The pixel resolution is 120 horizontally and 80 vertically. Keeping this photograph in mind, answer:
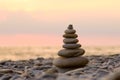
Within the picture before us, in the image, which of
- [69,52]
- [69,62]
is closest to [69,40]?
[69,52]

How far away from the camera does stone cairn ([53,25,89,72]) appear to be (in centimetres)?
1138

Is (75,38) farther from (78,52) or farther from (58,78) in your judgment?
(58,78)

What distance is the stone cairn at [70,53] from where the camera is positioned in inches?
448

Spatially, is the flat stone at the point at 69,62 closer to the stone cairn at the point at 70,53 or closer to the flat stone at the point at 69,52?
the stone cairn at the point at 70,53

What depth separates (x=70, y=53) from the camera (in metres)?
11.4

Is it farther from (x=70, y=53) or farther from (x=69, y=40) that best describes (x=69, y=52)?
(x=69, y=40)

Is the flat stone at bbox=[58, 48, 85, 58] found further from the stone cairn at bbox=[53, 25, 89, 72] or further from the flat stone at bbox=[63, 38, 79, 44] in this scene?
the flat stone at bbox=[63, 38, 79, 44]

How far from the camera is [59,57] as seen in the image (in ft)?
38.4

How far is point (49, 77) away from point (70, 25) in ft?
15.7

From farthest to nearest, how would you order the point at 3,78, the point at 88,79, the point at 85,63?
the point at 85,63, the point at 3,78, the point at 88,79

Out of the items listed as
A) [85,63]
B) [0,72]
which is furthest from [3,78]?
[85,63]

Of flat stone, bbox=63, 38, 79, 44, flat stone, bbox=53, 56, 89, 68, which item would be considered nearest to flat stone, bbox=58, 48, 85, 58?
flat stone, bbox=53, 56, 89, 68

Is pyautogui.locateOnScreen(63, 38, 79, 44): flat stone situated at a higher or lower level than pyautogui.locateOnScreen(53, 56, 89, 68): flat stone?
higher

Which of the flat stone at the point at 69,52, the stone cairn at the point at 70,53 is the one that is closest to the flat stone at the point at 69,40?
the stone cairn at the point at 70,53
